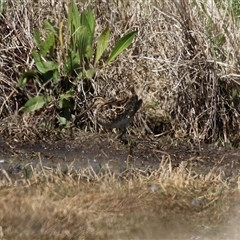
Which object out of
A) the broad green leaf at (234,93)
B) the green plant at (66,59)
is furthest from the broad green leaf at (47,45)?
the broad green leaf at (234,93)

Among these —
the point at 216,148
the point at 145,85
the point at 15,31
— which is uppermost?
the point at 15,31

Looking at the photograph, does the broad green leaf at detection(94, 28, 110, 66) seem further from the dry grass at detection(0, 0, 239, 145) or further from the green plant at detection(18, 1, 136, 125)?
the dry grass at detection(0, 0, 239, 145)

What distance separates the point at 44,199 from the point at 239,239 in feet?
4.42

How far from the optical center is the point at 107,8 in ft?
23.2

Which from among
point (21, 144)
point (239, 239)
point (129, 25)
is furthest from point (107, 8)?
point (239, 239)

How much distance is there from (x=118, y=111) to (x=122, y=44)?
0.62 m

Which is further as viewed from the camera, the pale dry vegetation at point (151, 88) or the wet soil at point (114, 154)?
the wet soil at point (114, 154)

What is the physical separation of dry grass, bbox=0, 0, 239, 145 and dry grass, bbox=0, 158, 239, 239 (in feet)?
3.34

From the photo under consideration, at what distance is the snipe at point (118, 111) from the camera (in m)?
6.45

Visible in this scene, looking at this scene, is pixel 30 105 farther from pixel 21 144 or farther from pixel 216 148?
pixel 216 148

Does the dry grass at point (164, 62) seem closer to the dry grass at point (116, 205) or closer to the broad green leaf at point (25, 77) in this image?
the broad green leaf at point (25, 77)

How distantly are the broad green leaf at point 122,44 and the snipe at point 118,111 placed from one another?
382 millimetres

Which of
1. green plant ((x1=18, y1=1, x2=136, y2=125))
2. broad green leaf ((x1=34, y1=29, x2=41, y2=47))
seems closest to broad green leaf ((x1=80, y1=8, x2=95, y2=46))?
green plant ((x1=18, y1=1, x2=136, y2=125))

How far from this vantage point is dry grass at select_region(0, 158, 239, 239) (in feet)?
15.5
